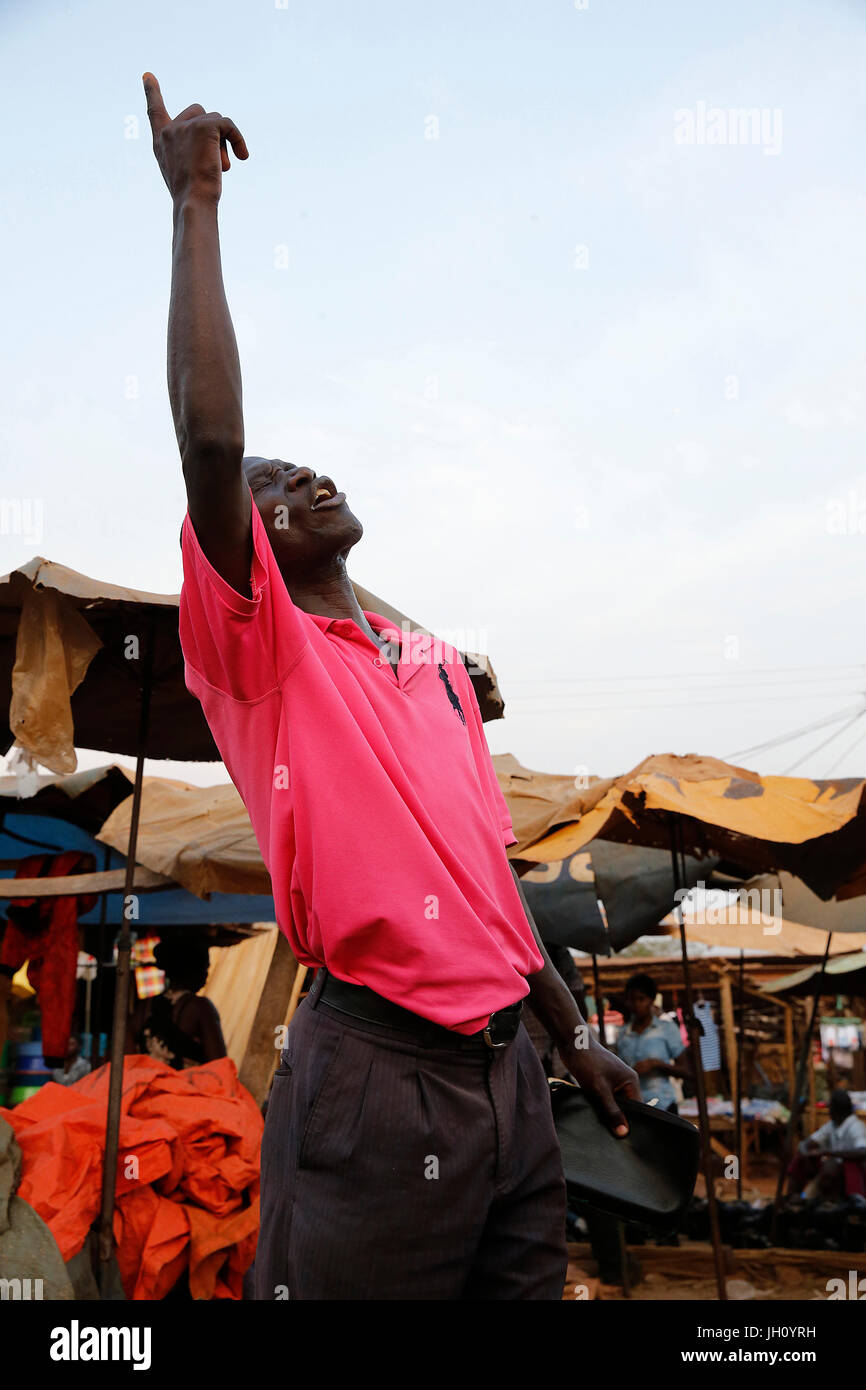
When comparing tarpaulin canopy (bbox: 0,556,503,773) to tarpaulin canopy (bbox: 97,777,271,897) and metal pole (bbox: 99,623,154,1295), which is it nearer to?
metal pole (bbox: 99,623,154,1295)

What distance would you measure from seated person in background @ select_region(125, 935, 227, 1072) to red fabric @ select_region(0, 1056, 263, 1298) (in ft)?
5.13

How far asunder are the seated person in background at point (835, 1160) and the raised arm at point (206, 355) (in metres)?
10.5

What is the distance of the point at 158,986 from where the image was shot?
35.7 feet

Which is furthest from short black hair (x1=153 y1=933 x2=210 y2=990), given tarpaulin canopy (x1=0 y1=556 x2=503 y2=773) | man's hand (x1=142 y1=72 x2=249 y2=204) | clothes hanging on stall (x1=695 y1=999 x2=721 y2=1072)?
clothes hanging on stall (x1=695 y1=999 x2=721 y2=1072)

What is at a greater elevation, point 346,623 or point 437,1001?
point 346,623

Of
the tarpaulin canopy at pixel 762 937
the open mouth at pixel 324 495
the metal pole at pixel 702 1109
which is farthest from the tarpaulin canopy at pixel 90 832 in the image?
the tarpaulin canopy at pixel 762 937

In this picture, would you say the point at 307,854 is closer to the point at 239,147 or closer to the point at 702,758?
the point at 239,147

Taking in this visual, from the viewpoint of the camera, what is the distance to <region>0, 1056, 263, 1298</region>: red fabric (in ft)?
13.2

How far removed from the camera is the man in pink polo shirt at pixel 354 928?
4.94ft

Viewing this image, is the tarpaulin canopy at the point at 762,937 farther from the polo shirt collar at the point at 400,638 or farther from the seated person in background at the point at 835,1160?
the polo shirt collar at the point at 400,638

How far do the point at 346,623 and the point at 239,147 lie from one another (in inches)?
30.7

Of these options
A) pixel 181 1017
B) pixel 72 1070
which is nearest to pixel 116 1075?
pixel 181 1017

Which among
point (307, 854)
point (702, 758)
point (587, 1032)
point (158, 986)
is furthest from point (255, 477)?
point (158, 986)

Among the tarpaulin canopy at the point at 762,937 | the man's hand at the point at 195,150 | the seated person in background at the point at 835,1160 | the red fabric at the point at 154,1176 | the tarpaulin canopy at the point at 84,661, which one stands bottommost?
the seated person in background at the point at 835,1160
